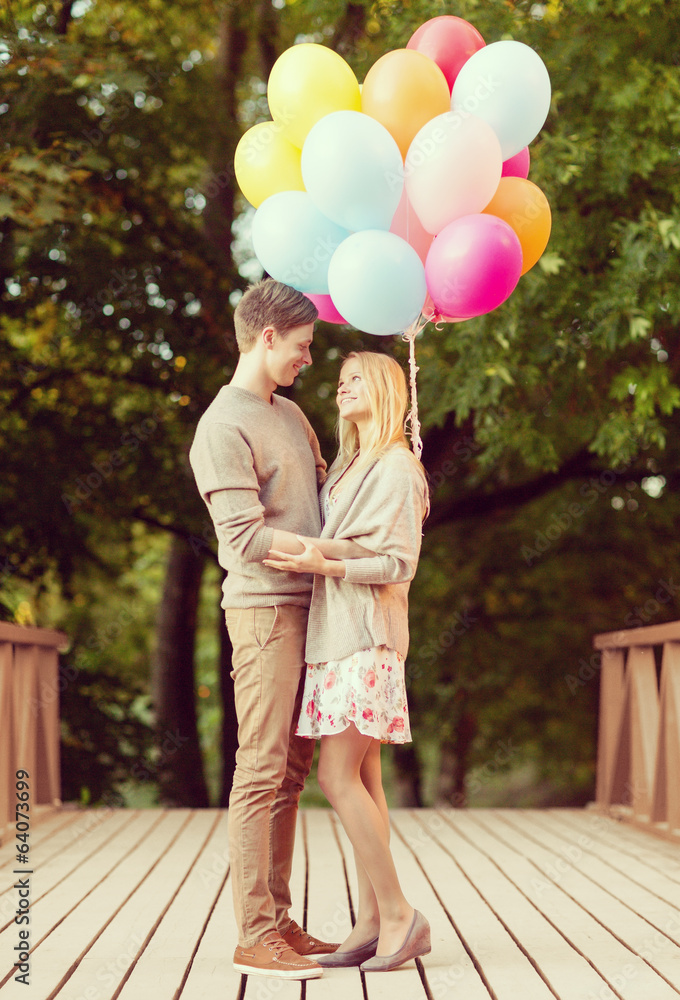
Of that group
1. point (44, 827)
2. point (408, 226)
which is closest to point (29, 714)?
point (44, 827)

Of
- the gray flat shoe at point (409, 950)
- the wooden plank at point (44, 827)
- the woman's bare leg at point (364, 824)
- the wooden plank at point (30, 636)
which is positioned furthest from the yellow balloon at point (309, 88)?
the wooden plank at point (44, 827)

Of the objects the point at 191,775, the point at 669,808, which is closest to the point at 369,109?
the point at 669,808

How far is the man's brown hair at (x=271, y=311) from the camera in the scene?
8.58 feet

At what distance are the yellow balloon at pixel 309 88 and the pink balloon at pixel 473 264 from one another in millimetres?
474

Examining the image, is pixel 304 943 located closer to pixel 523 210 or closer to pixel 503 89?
pixel 523 210

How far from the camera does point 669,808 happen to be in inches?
166

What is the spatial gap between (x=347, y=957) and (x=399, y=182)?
1.97m

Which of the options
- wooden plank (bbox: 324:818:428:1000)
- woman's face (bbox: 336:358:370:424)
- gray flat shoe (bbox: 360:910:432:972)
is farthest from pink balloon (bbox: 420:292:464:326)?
wooden plank (bbox: 324:818:428:1000)

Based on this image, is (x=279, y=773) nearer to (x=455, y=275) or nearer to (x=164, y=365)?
(x=455, y=275)

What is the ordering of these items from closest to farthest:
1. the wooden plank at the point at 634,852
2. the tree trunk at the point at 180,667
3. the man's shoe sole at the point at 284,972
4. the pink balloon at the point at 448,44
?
1. the man's shoe sole at the point at 284,972
2. the pink balloon at the point at 448,44
3. the wooden plank at the point at 634,852
4. the tree trunk at the point at 180,667

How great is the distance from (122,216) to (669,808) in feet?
15.1

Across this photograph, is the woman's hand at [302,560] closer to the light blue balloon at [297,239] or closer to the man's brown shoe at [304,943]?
the light blue balloon at [297,239]

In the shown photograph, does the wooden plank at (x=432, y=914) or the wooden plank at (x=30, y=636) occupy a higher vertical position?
the wooden plank at (x=30, y=636)

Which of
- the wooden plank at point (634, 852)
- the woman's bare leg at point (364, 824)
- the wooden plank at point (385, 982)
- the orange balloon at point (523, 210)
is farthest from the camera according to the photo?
the wooden plank at point (634, 852)
